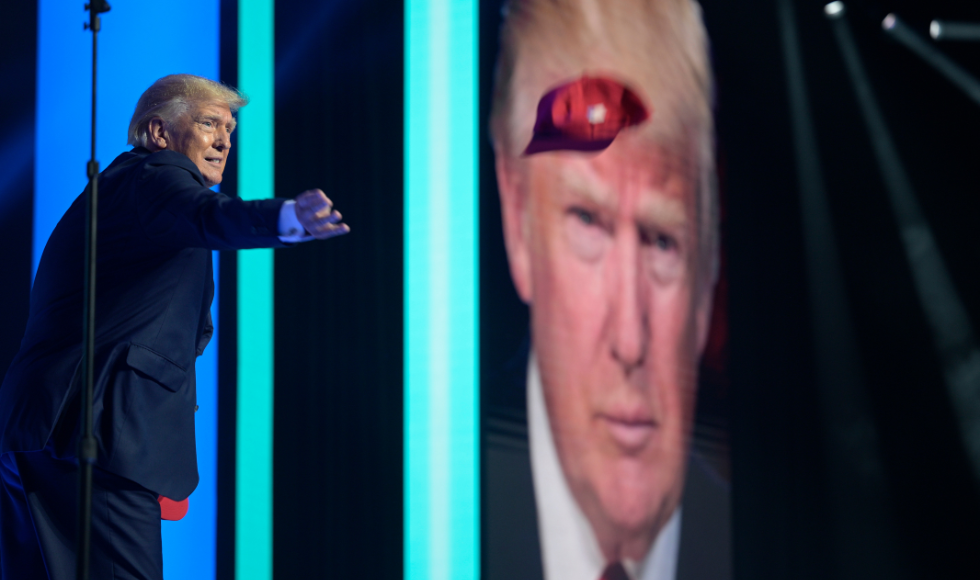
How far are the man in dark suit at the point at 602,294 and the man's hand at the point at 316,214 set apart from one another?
1.12 m

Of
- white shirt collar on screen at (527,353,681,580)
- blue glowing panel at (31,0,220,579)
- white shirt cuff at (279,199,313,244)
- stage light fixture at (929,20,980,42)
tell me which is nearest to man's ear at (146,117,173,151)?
white shirt cuff at (279,199,313,244)

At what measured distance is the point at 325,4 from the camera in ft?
7.10

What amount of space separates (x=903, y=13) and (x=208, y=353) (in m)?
2.14

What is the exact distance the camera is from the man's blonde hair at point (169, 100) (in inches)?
53.2

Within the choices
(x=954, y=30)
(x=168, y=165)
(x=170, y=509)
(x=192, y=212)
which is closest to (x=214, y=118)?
(x=168, y=165)

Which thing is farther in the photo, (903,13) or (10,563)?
(903,13)

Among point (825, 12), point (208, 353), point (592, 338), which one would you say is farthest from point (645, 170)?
point (208, 353)

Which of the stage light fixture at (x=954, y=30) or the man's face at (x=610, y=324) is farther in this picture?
the stage light fixture at (x=954, y=30)

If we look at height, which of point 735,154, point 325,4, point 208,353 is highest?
point 325,4

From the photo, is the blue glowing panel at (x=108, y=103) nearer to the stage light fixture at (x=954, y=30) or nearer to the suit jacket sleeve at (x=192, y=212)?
the suit jacket sleeve at (x=192, y=212)

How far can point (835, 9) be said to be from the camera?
7.54 ft

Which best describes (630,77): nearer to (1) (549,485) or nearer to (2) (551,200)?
(2) (551,200)

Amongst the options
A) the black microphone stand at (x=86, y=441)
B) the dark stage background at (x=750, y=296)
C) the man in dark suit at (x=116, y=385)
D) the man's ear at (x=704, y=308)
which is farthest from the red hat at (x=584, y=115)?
the black microphone stand at (x=86, y=441)

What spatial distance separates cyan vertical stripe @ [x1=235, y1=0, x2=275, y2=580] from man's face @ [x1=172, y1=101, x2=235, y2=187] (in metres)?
0.73
